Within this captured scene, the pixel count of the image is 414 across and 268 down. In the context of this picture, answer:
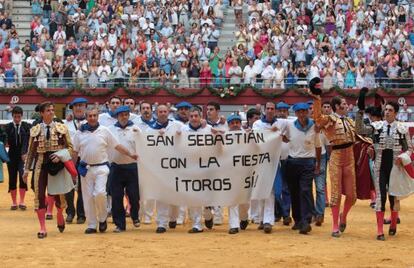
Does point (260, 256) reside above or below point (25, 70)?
below

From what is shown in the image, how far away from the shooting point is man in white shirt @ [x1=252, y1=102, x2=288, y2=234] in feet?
49.8

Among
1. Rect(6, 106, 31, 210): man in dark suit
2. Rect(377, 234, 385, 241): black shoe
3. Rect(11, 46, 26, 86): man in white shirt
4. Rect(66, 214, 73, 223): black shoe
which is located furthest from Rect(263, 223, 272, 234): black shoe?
Rect(11, 46, 26, 86): man in white shirt

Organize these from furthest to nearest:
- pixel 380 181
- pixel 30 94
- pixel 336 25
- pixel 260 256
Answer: pixel 336 25 < pixel 30 94 < pixel 380 181 < pixel 260 256

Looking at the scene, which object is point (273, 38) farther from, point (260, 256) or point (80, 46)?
point (260, 256)

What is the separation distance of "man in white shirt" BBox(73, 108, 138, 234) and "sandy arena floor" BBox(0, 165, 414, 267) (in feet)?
1.07

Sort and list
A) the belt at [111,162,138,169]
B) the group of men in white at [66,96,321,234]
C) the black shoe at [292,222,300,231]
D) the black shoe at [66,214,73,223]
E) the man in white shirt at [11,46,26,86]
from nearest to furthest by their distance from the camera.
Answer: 1. the group of men in white at [66,96,321,234]
2. the black shoe at [292,222,300,231]
3. the belt at [111,162,138,169]
4. the black shoe at [66,214,73,223]
5. the man in white shirt at [11,46,26,86]

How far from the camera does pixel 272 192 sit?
15445 mm

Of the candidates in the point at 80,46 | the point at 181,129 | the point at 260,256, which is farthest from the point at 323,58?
the point at 260,256

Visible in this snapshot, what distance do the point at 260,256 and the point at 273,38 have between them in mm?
21250

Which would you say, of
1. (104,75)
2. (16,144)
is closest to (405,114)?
(104,75)

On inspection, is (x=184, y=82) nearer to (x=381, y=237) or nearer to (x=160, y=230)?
(x=160, y=230)

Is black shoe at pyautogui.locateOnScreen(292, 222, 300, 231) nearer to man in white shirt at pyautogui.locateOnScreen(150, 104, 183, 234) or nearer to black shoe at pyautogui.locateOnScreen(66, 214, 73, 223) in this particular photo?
man in white shirt at pyautogui.locateOnScreen(150, 104, 183, 234)

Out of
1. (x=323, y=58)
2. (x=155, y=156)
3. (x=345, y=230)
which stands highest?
(x=323, y=58)

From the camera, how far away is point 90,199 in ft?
49.6
